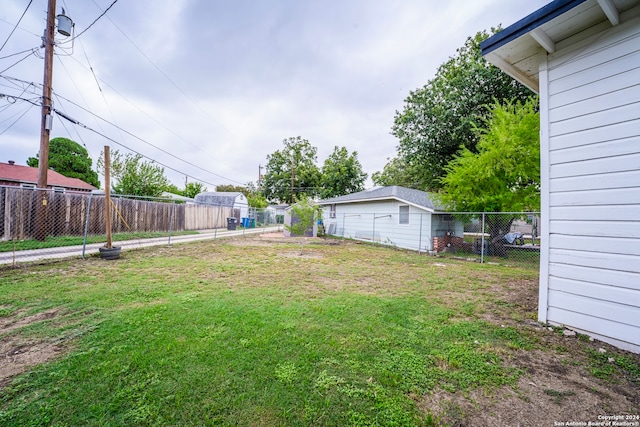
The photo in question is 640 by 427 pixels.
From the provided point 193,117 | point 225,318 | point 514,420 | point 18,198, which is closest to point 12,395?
point 225,318

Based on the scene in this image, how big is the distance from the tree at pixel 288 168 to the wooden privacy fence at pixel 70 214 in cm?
1969

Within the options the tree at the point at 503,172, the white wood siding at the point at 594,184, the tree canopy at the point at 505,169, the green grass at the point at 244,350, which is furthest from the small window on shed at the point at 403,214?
the white wood siding at the point at 594,184

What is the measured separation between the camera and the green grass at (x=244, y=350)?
5.23ft

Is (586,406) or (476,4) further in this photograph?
(476,4)

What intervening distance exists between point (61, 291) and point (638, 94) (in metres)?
7.87

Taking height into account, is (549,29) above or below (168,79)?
below

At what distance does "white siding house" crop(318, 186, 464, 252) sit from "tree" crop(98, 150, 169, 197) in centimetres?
1329

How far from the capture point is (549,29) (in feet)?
9.45

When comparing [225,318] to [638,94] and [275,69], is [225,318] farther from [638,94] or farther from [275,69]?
[275,69]

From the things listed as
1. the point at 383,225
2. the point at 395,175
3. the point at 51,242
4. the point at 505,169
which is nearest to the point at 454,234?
the point at 383,225

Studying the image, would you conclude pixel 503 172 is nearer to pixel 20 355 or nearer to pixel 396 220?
pixel 396 220

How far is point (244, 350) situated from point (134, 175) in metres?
19.3

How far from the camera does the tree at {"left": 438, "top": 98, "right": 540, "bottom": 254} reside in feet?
28.1

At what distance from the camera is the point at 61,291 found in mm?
3822
